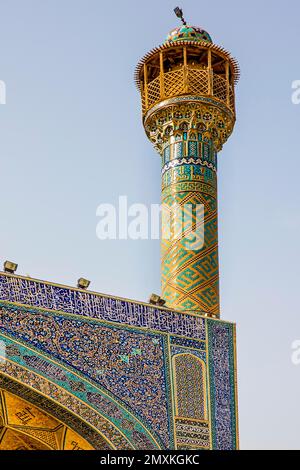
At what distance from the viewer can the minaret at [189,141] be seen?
30.8 feet

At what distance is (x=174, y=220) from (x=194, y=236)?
1.12ft

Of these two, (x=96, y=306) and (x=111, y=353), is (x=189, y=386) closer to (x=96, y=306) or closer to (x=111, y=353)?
(x=111, y=353)

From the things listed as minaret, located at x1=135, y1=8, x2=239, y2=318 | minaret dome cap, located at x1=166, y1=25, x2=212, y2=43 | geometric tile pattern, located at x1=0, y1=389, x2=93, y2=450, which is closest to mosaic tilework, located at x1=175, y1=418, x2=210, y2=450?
geometric tile pattern, located at x1=0, y1=389, x2=93, y2=450

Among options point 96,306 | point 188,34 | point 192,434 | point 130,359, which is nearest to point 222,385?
point 192,434

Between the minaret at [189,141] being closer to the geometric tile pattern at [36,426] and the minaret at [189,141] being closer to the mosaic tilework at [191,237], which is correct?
the mosaic tilework at [191,237]

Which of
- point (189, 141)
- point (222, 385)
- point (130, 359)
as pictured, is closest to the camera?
point (130, 359)

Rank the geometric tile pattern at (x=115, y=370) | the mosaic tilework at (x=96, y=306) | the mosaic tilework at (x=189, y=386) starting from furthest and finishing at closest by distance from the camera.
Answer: the mosaic tilework at (x=189, y=386)
the mosaic tilework at (x=96, y=306)
the geometric tile pattern at (x=115, y=370)

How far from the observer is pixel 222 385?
849 cm

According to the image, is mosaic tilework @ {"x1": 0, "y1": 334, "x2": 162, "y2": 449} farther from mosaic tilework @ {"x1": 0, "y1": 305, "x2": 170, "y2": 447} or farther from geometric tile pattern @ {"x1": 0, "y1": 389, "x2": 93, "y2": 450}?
geometric tile pattern @ {"x1": 0, "y1": 389, "x2": 93, "y2": 450}

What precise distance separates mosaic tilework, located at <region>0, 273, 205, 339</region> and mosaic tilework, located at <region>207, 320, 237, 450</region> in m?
0.21

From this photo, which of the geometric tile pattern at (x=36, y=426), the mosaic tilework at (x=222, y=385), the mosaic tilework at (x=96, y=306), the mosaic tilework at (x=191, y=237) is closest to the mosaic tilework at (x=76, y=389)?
the geometric tile pattern at (x=36, y=426)

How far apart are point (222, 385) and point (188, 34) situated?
4.83 m

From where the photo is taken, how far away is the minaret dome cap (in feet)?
34.9

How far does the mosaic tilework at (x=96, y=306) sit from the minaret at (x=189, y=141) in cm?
70
